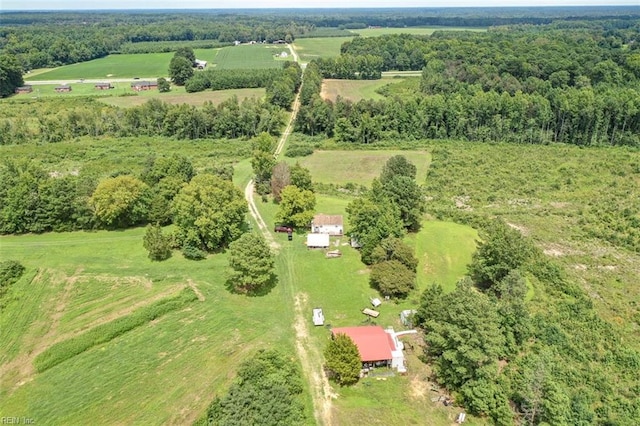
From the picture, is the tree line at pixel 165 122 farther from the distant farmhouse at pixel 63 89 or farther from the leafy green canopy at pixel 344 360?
the leafy green canopy at pixel 344 360

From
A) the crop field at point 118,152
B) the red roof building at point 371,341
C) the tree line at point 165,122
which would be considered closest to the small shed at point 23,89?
the tree line at point 165,122

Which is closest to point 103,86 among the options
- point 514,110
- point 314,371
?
point 514,110

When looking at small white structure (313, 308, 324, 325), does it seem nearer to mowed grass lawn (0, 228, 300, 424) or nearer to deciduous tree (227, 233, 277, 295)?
mowed grass lawn (0, 228, 300, 424)

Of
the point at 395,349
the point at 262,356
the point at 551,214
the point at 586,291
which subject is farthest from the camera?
the point at 551,214

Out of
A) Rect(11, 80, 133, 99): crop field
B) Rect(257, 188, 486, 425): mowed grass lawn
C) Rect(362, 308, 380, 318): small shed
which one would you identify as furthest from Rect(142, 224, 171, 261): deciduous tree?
Rect(11, 80, 133, 99): crop field

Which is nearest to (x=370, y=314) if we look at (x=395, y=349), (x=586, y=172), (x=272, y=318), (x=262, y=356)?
(x=395, y=349)

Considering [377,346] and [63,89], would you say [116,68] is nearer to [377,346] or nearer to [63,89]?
[63,89]

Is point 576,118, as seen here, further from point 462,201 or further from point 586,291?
point 586,291
